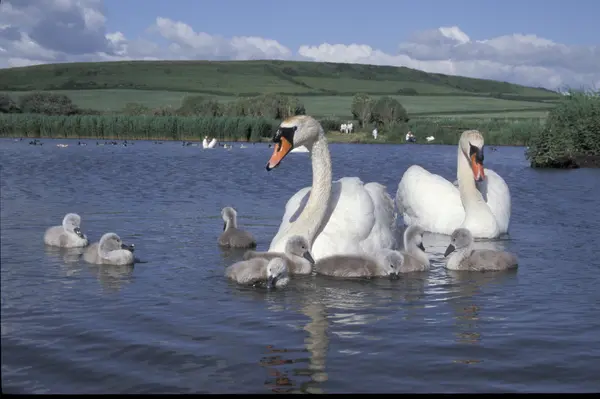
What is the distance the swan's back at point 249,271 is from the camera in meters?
7.65

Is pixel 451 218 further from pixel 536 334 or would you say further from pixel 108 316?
pixel 108 316

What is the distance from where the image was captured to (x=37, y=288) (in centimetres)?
688

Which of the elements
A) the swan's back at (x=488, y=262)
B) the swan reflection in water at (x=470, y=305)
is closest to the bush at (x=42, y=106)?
the swan's back at (x=488, y=262)

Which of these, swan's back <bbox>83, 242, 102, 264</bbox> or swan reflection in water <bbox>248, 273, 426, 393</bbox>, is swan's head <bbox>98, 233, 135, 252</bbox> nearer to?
swan's back <bbox>83, 242, 102, 264</bbox>

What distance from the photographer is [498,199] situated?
12148mm

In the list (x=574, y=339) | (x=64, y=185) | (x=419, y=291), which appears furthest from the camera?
(x=64, y=185)

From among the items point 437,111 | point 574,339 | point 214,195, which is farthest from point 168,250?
point 437,111

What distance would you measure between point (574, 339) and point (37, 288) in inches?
167

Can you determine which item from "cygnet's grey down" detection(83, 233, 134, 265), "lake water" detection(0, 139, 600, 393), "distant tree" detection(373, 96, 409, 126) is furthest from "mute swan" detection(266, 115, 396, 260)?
"distant tree" detection(373, 96, 409, 126)

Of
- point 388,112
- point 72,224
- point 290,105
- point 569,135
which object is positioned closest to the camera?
point 72,224

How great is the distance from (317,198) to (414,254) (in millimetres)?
1213

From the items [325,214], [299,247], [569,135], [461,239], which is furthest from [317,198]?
[569,135]

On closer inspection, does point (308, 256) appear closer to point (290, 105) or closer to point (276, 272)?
point (276, 272)

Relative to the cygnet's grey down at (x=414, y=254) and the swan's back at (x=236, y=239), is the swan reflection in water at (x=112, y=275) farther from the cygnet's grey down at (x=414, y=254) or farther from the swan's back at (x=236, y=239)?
the cygnet's grey down at (x=414, y=254)
